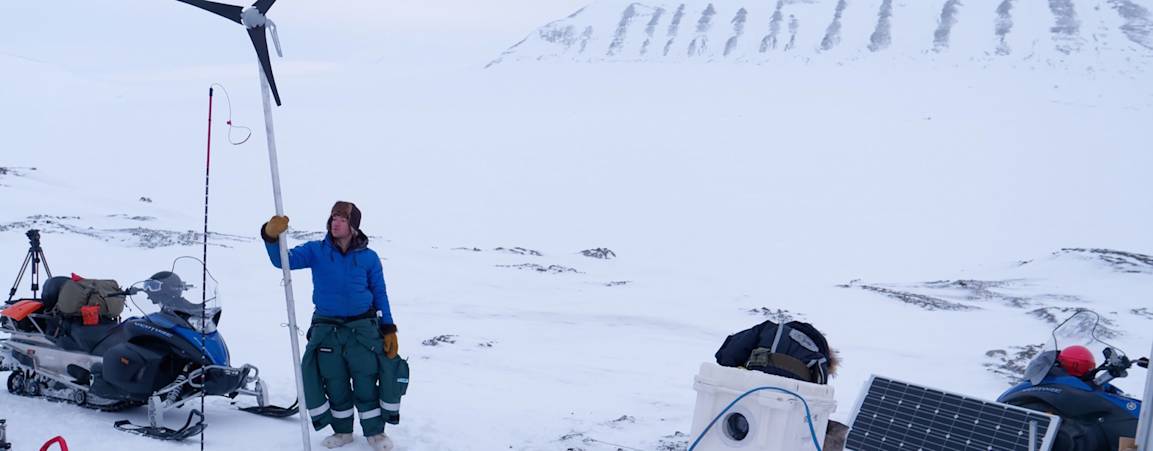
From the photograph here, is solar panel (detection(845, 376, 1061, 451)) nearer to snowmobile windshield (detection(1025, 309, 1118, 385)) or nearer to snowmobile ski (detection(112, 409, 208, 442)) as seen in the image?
snowmobile windshield (detection(1025, 309, 1118, 385))

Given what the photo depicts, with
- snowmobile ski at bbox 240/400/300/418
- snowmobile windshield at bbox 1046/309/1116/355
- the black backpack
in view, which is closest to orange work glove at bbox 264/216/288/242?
snowmobile ski at bbox 240/400/300/418

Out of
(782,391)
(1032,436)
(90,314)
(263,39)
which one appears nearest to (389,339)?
(263,39)

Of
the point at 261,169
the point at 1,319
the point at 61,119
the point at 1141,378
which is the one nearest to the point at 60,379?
the point at 1,319

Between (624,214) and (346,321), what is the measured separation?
2140 cm

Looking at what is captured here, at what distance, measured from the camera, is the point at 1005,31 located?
208 ft

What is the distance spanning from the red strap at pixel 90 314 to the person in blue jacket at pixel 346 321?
175cm

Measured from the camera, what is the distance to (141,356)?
6129 mm

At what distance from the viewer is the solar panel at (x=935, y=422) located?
5.17 m

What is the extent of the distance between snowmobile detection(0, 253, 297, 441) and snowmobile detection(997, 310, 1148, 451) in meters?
4.68

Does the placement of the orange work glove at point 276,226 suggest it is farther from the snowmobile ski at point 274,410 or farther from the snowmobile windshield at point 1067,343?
the snowmobile windshield at point 1067,343

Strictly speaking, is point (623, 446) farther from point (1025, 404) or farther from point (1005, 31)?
point (1005, 31)

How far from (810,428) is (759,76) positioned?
51.4 meters

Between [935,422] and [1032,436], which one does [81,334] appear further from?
[1032,436]

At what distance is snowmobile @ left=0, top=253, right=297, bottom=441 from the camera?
6.12 meters
